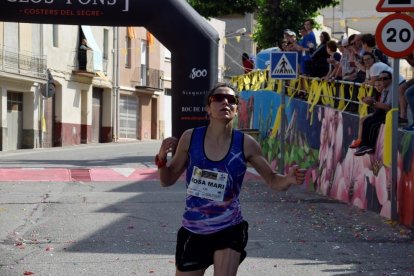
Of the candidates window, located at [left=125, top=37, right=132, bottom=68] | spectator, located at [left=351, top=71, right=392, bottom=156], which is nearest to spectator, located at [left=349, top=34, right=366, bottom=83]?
spectator, located at [left=351, top=71, right=392, bottom=156]

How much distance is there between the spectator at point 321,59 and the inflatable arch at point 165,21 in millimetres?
5073

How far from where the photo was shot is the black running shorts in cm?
565

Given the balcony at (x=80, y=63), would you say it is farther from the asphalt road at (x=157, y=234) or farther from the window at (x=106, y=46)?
the asphalt road at (x=157, y=234)

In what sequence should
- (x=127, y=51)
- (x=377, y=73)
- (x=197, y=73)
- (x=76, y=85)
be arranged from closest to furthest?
1. (x=197, y=73)
2. (x=377, y=73)
3. (x=76, y=85)
4. (x=127, y=51)

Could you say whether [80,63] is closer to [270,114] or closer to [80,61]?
[80,61]

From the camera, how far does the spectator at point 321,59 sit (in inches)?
693

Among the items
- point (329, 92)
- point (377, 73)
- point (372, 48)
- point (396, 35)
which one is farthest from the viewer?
point (329, 92)

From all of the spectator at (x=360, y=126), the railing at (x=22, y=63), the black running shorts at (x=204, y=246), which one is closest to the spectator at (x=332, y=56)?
the spectator at (x=360, y=126)

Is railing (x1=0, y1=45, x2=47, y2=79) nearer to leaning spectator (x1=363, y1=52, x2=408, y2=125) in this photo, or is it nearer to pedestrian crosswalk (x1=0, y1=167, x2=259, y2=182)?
pedestrian crosswalk (x1=0, y1=167, x2=259, y2=182)

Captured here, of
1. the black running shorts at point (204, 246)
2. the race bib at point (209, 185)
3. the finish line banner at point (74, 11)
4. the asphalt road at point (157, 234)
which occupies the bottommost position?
the asphalt road at point (157, 234)

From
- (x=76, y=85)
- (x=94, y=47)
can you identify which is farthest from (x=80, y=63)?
(x=94, y=47)

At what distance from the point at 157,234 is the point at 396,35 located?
380 centimetres

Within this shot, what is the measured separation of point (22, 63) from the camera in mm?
42031

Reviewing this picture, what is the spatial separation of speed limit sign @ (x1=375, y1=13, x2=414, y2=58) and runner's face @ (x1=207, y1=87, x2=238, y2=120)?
19.8 ft
